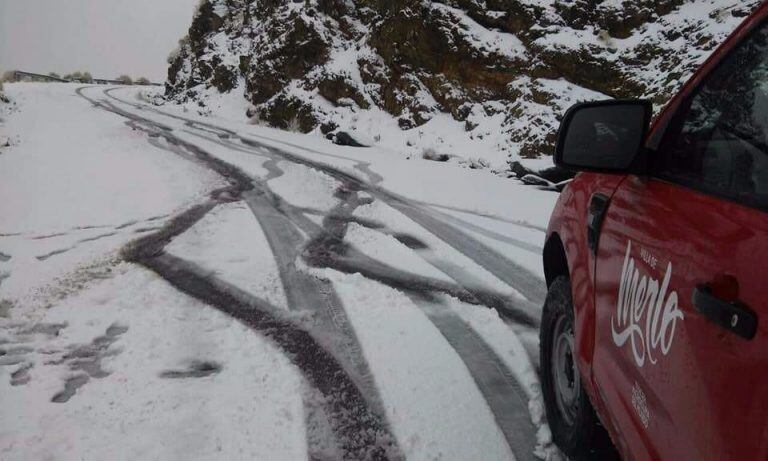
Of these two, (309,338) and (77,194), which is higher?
(309,338)

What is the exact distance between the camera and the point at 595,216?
6.54ft

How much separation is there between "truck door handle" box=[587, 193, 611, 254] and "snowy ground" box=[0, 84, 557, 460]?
1028 mm

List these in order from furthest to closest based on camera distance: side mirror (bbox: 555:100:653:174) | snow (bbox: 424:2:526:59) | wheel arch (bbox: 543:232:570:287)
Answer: snow (bbox: 424:2:526:59) → wheel arch (bbox: 543:232:570:287) → side mirror (bbox: 555:100:653:174)

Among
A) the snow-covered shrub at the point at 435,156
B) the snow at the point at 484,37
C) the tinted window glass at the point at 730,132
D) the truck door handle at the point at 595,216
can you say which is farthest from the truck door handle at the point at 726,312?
the snow at the point at 484,37

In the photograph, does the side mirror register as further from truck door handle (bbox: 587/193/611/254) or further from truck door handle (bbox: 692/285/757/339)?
truck door handle (bbox: 692/285/757/339)

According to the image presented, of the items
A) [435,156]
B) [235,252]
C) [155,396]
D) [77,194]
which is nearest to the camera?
[155,396]

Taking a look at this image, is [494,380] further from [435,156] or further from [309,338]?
[435,156]

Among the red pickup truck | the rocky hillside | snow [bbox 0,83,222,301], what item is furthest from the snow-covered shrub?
the red pickup truck

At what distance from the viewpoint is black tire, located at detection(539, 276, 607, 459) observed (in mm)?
2023

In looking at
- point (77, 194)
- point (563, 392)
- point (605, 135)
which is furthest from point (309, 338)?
point (77, 194)

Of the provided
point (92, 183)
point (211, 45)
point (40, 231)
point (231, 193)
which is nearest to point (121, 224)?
point (40, 231)

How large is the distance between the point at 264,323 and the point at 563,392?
2.01 metres

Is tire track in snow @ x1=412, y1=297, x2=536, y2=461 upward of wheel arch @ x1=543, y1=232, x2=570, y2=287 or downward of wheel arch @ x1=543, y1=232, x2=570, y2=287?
downward

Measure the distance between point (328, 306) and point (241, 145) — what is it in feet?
31.4
